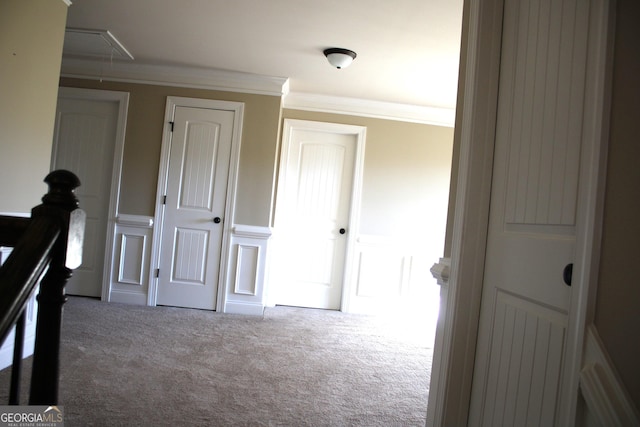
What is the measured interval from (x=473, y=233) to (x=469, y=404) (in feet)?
1.96

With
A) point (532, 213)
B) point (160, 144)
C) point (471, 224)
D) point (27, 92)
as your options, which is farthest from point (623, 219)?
point (160, 144)

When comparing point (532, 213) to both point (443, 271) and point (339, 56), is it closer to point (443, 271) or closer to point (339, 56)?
point (443, 271)

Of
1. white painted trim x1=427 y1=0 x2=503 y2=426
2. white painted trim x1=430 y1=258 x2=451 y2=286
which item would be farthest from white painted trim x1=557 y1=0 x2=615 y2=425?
white painted trim x1=430 y1=258 x2=451 y2=286

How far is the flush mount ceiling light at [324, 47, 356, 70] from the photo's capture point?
3.43 m

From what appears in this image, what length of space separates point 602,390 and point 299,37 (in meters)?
3.05

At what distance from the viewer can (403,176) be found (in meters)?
4.96

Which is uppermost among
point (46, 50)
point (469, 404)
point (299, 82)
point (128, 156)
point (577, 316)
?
point (299, 82)

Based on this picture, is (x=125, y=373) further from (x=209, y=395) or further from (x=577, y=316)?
(x=577, y=316)

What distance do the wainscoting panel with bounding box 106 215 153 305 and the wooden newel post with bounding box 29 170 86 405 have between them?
375 centimetres

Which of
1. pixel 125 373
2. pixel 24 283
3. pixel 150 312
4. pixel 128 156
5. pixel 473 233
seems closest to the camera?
pixel 24 283

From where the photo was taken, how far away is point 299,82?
14.6 feet

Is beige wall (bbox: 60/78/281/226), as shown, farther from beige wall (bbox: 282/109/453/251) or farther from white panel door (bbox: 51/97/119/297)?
beige wall (bbox: 282/109/453/251)

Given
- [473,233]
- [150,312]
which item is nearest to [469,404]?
[473,233]

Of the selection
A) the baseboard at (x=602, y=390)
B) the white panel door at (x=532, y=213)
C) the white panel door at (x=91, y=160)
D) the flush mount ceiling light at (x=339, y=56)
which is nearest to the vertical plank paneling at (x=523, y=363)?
the white panel door at (x=532, y=213)
